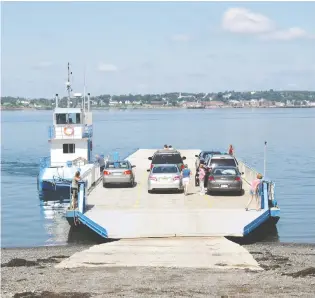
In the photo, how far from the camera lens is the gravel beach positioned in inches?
658

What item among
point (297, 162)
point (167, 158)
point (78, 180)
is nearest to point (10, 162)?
point (297, 162)

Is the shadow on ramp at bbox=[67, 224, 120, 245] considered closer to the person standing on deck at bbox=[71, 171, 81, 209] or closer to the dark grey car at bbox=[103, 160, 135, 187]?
the person standing on deck at bbox=[71, 171, 81, 209]

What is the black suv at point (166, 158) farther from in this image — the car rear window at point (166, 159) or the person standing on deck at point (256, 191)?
the person standing on deck at point (256, 191)

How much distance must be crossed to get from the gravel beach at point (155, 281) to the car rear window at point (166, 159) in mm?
19441

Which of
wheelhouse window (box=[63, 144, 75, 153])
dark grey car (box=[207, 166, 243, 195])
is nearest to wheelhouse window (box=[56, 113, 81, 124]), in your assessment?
wheelhouse window (box=[63, 144, 75, 153])

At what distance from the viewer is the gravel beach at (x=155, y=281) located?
16.7m

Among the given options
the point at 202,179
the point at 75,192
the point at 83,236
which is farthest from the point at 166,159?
the point at 75,192

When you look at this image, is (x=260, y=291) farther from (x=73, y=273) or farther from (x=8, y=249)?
(x=8, y=249)

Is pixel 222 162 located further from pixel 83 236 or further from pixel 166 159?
pixel 83 236

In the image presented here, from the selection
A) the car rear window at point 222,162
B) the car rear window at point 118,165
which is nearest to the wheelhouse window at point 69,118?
the car rear window at point 118,165

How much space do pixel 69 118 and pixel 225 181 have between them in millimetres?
19522

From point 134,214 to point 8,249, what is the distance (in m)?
5.47

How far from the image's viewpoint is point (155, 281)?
1809 centimetres

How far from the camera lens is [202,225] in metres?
26.3
